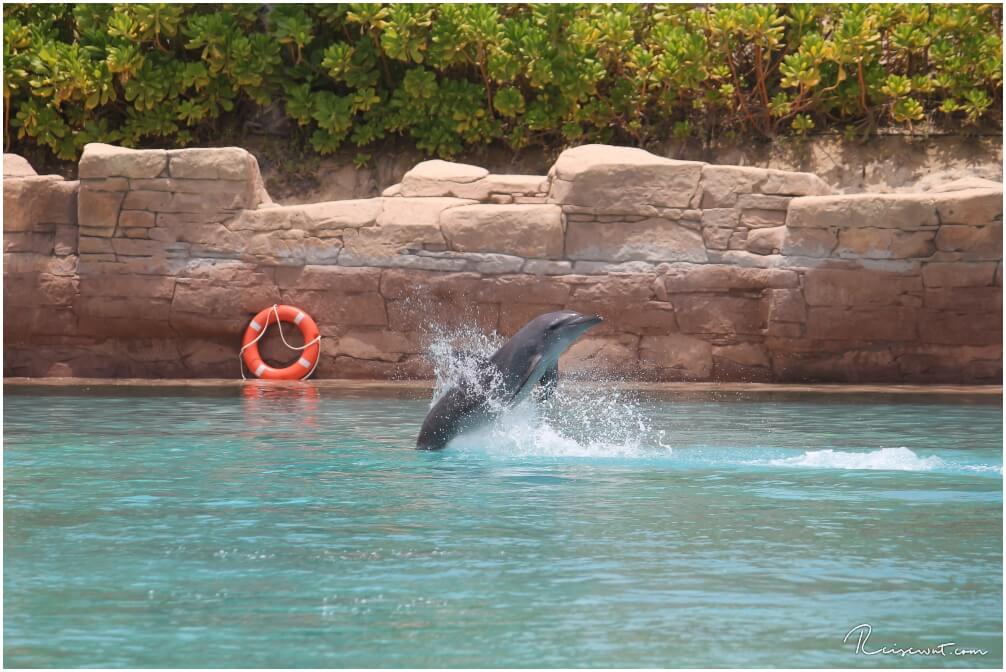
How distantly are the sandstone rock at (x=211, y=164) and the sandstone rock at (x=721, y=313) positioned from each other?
4.00 metres

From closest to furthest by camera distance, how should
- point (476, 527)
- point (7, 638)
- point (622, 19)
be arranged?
1. point (7, 638)
2. point (476, 527)
3. point (622, 19)

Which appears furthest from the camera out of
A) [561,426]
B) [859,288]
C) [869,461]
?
[859,288]

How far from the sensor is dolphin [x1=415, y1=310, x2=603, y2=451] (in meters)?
7.27

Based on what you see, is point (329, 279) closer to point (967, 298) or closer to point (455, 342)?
point (455, 342)

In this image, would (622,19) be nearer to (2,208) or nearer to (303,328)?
(303,328)

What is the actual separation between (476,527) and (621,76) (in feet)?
34.1

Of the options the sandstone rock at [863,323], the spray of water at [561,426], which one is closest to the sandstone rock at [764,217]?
the sandstone rock at [863,323]

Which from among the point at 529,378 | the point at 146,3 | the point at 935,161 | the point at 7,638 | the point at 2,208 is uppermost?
the point at 146,3

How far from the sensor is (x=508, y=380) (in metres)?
7.33

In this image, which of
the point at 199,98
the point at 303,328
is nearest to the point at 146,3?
the point at 199,98

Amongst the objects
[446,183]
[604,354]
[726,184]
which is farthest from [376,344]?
[726,184]

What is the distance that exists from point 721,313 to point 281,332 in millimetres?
3894

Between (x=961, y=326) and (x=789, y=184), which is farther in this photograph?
(x=789, y=184)

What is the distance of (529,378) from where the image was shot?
7262mm
